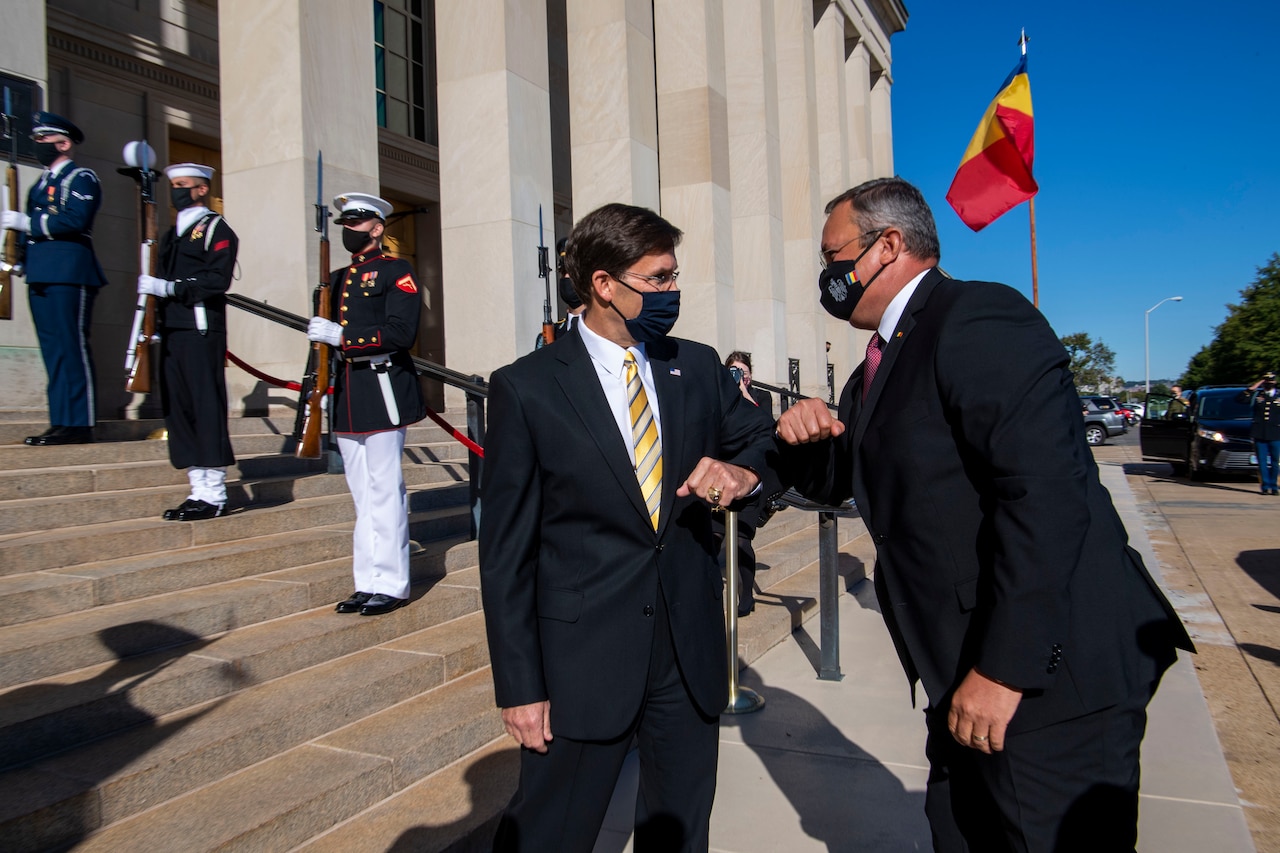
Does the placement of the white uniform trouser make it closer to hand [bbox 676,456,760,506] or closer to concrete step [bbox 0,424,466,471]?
concrete step [bbox 0,424,466,471]

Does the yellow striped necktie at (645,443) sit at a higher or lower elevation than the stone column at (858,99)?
lower

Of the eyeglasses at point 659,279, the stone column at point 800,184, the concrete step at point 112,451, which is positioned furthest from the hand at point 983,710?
the stone column at point 800,184

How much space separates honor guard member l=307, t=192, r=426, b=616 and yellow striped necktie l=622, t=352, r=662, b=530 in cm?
269

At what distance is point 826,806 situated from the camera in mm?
3736

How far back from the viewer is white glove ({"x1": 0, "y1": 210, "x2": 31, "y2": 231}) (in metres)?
5.48

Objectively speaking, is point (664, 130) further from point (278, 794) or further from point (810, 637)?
point (278, 794)

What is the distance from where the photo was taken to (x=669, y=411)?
245cm

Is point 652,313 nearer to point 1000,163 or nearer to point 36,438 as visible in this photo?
point 36,438

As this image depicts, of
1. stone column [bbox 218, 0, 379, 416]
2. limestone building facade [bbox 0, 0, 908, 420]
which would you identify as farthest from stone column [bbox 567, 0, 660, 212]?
stone column [bbox 218, 0, 379, 416]

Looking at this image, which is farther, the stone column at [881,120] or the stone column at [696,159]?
the stone column at [881,120]

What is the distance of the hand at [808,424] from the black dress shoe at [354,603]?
311 cm

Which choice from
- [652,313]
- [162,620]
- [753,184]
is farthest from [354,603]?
[753,184]

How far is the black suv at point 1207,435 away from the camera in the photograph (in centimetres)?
1705

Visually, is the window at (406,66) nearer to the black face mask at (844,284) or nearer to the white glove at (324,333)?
the white glove at (324,333)
